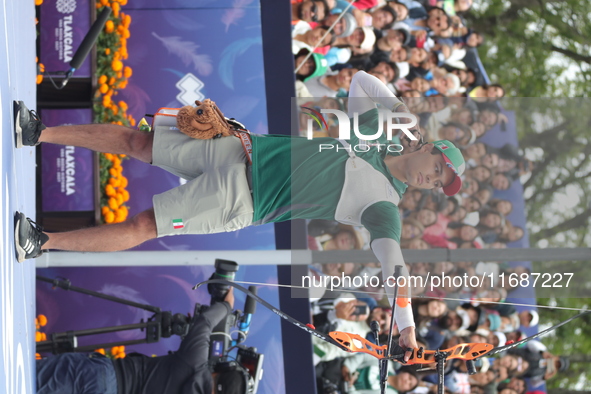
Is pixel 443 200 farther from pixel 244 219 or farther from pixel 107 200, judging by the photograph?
pixel 107 200

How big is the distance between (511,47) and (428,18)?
4.09m

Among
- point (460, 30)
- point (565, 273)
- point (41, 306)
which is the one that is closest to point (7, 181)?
point (41, 306)

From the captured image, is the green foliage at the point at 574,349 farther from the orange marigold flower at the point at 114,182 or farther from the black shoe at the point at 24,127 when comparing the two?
the black shoe at the point at 24,127

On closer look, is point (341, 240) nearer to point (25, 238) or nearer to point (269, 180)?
point (269, 180)

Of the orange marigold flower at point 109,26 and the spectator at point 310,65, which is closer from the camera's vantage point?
the orange marigold flower at point 109,26

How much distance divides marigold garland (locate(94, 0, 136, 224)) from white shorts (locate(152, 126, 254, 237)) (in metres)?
1.63

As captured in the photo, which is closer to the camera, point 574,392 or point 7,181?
point 7,181

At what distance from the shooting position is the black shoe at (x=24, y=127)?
2.93 metres

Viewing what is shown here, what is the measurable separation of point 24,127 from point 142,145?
531 millimetres

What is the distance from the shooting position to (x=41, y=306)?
15.5ft

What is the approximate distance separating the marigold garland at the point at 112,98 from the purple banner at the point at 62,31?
4.9 inches

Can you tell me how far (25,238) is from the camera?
2912 mm

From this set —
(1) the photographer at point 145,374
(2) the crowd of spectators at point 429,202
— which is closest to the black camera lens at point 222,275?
(1) the photographer at point 145,374

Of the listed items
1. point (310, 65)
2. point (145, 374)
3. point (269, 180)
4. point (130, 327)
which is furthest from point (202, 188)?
point (310, 65)
